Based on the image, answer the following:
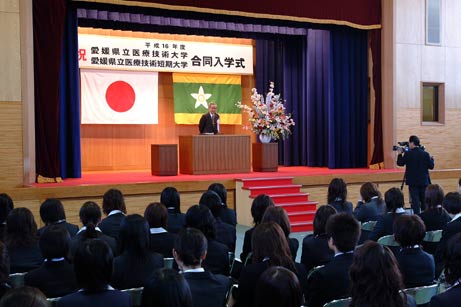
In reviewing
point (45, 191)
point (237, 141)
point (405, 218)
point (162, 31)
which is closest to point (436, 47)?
point (237, 141)

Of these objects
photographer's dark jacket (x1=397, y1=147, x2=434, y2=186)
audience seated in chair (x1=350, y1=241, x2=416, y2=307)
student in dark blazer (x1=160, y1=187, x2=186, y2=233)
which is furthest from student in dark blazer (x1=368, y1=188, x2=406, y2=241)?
photographer's dark jacket (x1=397, y1=147, x2=434, y2=186)

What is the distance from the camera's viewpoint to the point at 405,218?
3299 mm

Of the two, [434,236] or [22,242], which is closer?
[22,242]

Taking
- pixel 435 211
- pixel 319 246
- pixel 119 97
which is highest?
pixel 119 97

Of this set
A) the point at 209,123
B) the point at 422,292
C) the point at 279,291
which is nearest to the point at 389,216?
the point at 422,292

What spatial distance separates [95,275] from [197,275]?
0.50m

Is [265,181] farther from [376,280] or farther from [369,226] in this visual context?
[376,280]

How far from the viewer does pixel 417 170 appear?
8359 mm

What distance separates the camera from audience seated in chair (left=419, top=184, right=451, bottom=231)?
4.73 metres

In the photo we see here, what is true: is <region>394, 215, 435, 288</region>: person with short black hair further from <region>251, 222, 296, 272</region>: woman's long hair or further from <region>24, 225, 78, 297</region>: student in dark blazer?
<region>24, 225, 78, 297</region>: student in dark blazer

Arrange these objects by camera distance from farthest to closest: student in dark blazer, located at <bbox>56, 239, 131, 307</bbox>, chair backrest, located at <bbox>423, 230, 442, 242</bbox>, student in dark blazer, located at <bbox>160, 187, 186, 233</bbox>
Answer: student in dark blazer, located at <bbox>160, 187, 186, 233</bbox> < chair backrest, located at <bbox>423, 230, 442, 242</bbox> < student in dark blazer, located at <bbox>56, 239, 131, 307</bbox>

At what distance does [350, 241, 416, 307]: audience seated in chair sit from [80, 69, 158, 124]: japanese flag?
9.72m

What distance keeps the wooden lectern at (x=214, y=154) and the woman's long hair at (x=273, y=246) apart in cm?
729

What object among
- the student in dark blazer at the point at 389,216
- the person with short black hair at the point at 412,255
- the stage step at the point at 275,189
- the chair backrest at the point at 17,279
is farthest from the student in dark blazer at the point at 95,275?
the stage step at the point at 275,189
